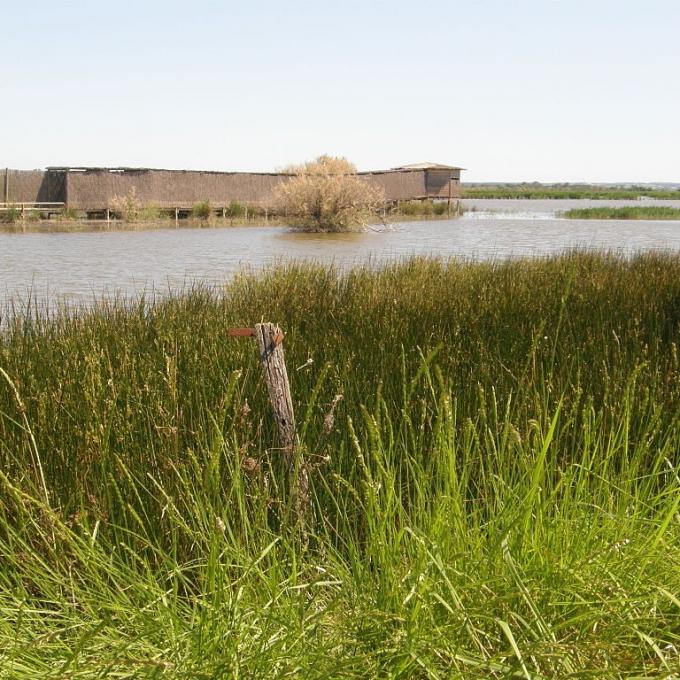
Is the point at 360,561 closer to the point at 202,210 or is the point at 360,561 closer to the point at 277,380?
the point at 277,380

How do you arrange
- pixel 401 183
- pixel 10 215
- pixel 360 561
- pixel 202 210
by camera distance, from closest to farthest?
pixel 360 561
pixel 10 215
pixel 202 210
pixel 401 183

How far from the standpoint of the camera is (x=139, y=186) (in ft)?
95.8

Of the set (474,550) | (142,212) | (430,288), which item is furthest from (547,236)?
(474,550)

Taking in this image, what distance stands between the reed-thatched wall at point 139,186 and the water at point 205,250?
4621 millimetres

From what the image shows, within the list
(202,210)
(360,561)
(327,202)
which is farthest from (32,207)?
(360,561)

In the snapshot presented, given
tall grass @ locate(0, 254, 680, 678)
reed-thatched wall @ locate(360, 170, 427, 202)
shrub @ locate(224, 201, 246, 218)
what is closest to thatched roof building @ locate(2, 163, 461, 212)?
shrub @ locate(224, 201, 246, 218)

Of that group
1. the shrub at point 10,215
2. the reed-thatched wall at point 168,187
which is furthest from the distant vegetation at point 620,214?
the shrub at point 10,215

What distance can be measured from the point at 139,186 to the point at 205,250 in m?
11.6

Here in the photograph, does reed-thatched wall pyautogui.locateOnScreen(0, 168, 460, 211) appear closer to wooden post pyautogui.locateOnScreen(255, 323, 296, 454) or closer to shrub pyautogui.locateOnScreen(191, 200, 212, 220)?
shrub pyautogui.locateOnScreen(191, 200, 212, 220)

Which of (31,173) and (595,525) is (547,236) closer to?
(31,173)

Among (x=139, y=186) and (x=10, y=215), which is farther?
(x=139, y=186)

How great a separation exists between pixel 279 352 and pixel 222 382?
42.6 inches

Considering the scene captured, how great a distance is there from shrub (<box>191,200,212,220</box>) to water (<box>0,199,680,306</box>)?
2803 millimetres

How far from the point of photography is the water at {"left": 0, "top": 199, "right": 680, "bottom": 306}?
41.4ft
